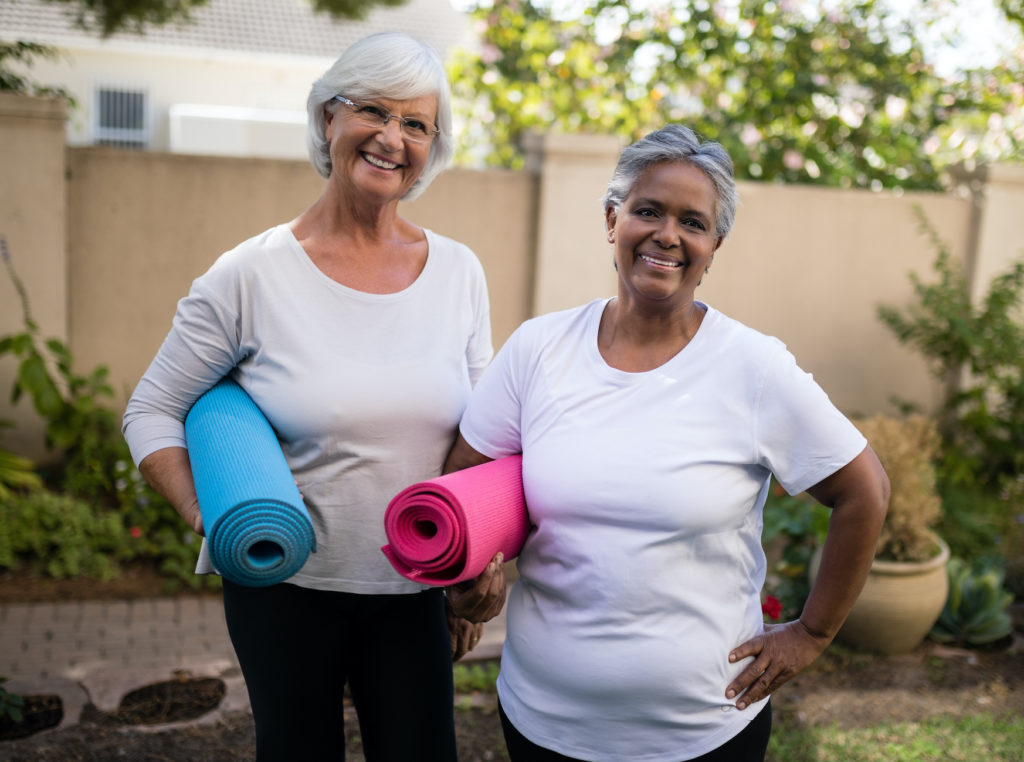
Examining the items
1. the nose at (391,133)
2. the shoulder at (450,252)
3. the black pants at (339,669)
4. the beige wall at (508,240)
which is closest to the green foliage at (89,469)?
the beige wall at (508,240)

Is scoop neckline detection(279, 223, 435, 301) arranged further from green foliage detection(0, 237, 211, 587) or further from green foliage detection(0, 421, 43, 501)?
green foliage detection(0, 421, 43, 501)

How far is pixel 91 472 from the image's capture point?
5453 millimetres

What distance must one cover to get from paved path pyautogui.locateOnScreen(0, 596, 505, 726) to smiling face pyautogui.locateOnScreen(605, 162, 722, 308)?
2.75 m

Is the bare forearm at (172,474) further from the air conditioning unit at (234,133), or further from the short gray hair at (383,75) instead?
the air conditioning unit at (234,133)

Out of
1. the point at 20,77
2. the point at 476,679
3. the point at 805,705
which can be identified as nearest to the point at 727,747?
the point at 476,679

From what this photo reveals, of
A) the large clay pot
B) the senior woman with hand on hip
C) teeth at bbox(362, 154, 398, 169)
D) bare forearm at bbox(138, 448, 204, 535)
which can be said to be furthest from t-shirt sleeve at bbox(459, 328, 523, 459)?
the large clay pot

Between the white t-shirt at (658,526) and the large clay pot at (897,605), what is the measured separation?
2840mm

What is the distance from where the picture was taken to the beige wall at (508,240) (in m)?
5.54

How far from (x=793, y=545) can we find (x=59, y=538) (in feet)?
12.5

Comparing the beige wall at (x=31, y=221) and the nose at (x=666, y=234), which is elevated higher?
the nose at (x=666, y=234)

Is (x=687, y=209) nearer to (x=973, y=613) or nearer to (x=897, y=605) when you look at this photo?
(x=897, y=605)

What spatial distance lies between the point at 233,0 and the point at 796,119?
12545 millimetres

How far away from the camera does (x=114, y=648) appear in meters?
4.24

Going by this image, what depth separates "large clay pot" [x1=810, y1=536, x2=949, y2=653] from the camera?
4.35 metres
